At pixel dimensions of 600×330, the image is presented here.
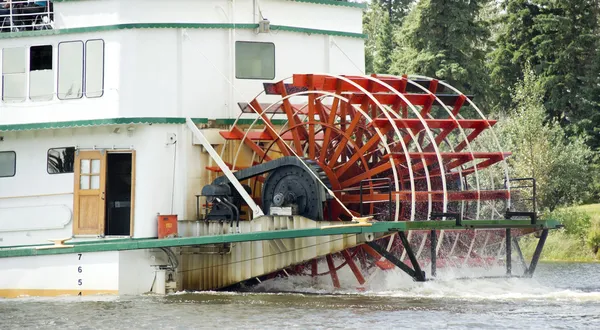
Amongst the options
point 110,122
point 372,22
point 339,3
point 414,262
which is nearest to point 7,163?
point 110,122

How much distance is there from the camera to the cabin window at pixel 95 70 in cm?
1661

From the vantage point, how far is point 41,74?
667 inches

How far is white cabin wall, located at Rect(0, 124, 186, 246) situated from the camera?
53.6 ft

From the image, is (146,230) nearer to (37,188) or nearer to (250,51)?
(37,188)

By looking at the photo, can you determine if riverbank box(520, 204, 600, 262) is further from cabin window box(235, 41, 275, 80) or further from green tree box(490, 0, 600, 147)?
cabin window box(235, 41, 275, 80)

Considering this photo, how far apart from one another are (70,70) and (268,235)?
3.83 metres

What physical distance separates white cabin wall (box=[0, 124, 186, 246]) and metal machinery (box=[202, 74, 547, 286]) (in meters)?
0.69

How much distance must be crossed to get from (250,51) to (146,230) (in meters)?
2.93

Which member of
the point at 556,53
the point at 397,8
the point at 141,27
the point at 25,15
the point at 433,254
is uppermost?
the point at 397,8

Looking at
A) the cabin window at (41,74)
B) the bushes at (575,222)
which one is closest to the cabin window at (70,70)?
the cabin window at (41,74)

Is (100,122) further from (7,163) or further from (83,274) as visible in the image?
(83,274)

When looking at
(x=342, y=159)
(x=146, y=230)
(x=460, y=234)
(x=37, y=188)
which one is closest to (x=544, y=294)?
(x=460, y=234)

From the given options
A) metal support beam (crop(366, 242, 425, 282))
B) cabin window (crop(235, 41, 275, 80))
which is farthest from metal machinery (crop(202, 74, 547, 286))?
cabin window (crop(235, 41, 275, 80))

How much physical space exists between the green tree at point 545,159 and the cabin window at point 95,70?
46.1 feet
